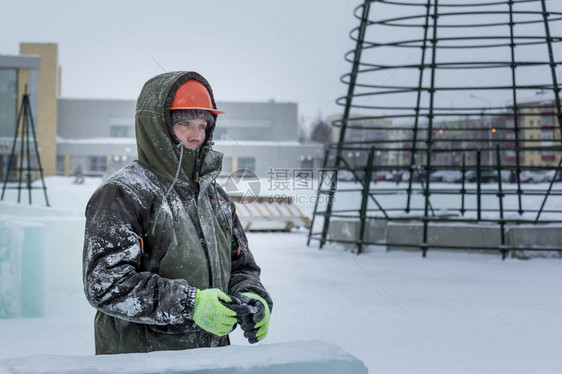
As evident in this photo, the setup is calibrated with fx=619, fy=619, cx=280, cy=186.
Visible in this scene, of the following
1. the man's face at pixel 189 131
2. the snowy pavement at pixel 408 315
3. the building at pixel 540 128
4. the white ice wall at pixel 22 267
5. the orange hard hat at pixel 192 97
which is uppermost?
the building at pixel 540 128

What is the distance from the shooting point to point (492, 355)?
446 centimetres

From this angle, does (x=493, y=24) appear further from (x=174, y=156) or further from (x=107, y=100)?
(x=107, y=100)

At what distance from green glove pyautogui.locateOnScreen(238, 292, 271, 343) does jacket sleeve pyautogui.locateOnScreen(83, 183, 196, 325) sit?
248 millimetres

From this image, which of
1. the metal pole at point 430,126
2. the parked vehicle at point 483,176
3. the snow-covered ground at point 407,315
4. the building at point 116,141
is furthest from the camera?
the building at point 116,141

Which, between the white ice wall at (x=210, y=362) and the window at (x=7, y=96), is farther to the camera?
the window at (x=7, y=96)

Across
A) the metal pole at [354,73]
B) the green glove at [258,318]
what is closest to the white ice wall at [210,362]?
the green glove at [258,318]

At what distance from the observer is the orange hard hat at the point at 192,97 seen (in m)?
2.10

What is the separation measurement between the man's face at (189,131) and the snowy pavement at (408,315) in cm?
256

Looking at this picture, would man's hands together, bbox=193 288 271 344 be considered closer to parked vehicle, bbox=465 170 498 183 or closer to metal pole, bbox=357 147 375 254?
metal pole, bbox=357 147 375 254

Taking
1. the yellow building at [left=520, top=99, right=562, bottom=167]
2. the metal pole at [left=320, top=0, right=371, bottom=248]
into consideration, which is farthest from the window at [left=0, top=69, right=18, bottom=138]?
the metal pole at [left=320, top=0, right=371, bottom=248]

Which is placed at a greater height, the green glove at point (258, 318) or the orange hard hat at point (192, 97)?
the orange hard hat at point (192, 97)

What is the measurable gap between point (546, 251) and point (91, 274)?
28.1 ft

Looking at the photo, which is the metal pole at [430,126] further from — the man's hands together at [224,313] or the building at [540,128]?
the man's hands together at [224,313]

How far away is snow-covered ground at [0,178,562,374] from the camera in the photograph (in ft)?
14.6
